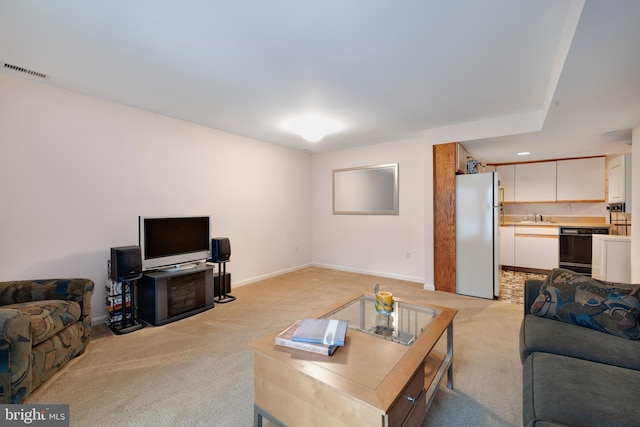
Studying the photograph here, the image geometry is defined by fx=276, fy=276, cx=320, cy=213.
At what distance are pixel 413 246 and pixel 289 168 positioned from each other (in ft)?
8.94

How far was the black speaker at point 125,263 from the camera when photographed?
107 inches

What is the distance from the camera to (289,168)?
5.42 meters

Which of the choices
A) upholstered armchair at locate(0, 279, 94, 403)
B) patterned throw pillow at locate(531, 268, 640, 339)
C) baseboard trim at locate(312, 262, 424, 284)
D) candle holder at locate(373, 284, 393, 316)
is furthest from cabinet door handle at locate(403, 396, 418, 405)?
baseboard trim at locate(312, 262, 424, 284)

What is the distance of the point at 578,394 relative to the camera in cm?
112

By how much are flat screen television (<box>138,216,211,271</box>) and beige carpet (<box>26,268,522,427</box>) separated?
670 mm

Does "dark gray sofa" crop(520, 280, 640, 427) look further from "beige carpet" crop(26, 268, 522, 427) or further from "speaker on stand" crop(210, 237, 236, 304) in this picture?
"speaker on stand" crop(210, 237, 236, 304)

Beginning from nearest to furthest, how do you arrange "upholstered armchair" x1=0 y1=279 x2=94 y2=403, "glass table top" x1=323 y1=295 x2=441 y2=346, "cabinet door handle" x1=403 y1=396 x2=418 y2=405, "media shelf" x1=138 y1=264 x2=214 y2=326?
"cabinet door handle" x1=403 y1=396 x2=418 y2=405
"upholstered armchair" x1=0 y1=279 x2=94 y2=403
"glass table top" x1=323 y1=295 x2=441 y2=346
"media shelf" x1=138 y1=264 x2=214 y2=326

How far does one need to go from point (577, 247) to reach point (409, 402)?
203 inches

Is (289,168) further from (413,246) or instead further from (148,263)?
(148,263)

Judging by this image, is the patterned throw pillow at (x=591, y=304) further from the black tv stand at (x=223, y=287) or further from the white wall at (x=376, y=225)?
the black tv stand at (x=223, y=287)

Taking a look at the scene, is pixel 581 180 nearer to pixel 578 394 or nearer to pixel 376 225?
pixel 376 225

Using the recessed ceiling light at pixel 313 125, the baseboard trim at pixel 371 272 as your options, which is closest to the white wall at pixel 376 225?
the baseboard trim at pixel 371 272

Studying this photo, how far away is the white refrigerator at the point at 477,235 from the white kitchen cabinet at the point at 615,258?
5.04 feet

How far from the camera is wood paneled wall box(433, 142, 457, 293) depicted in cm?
402
